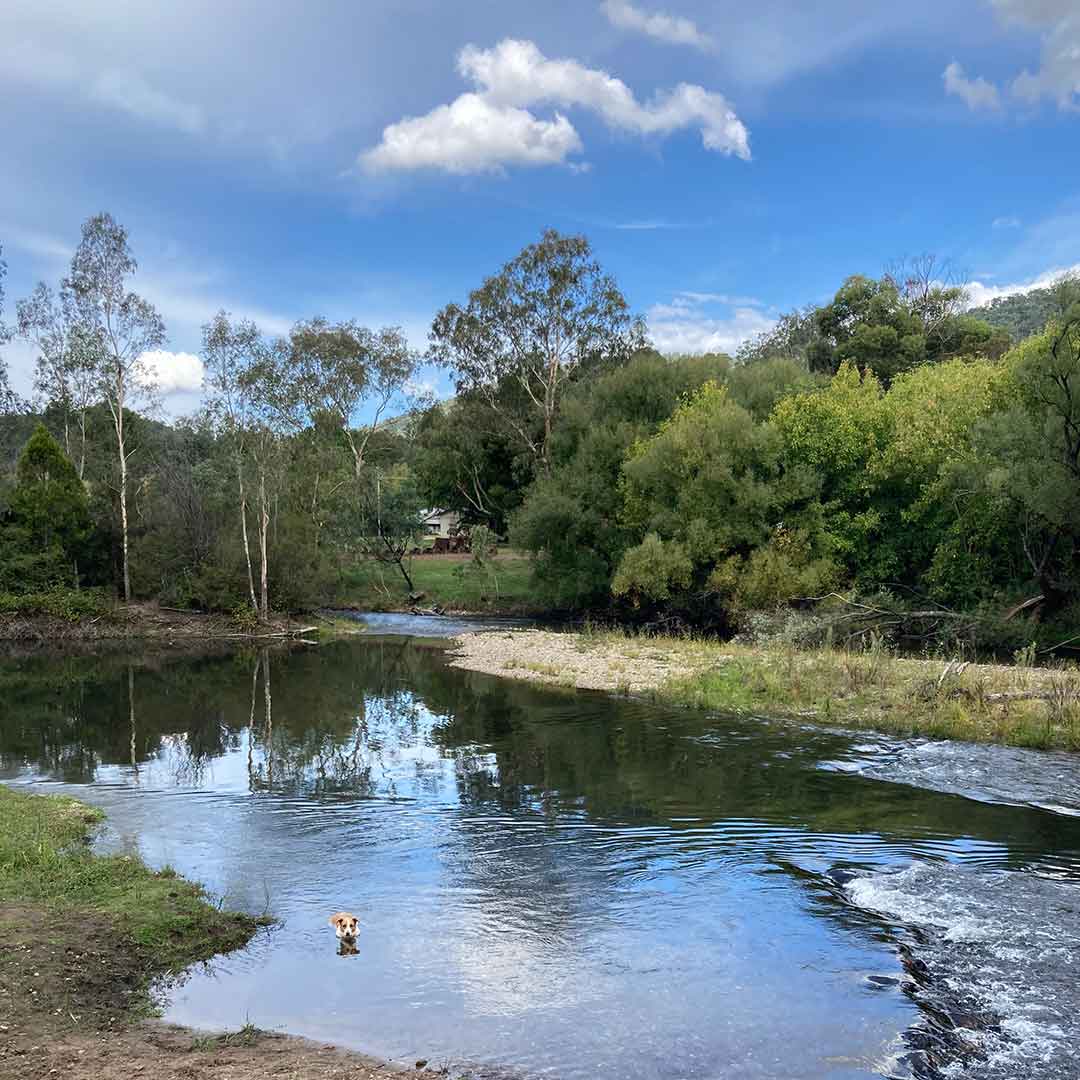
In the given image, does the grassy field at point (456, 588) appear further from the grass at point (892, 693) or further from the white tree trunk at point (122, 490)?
the grass at point (892, 693)

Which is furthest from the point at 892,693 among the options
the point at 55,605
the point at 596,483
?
the point at 55,605

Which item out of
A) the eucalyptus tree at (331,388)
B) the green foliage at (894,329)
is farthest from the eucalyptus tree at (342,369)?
the green foliage at (894,329)

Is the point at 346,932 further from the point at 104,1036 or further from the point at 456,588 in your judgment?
the point at 456,588

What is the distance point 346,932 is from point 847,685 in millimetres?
16117

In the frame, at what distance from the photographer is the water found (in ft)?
25.1

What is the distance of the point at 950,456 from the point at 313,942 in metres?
32.4

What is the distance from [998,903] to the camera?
33.8 ft

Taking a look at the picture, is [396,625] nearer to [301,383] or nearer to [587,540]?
[587,540]

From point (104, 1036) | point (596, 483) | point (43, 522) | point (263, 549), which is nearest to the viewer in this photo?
point (104, 1036)

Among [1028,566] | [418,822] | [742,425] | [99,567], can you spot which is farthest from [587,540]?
[418,822]

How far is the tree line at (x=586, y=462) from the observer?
34.6m

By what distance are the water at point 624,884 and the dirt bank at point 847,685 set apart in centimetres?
132

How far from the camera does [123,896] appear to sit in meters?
9.92

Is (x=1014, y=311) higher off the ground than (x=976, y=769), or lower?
higher
